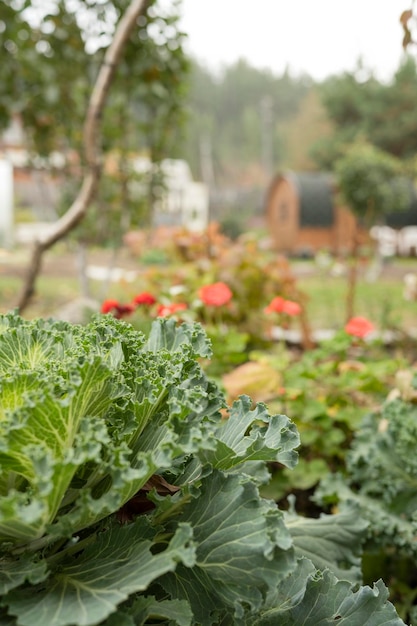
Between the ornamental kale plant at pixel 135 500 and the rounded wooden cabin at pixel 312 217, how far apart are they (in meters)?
19.7

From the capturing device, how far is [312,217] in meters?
20.7

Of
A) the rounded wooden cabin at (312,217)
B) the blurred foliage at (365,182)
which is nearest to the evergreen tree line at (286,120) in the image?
the rounded wooden cabin at (312,217)

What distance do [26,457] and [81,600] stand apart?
0.17m

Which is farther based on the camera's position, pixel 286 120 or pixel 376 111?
pixel 286 120

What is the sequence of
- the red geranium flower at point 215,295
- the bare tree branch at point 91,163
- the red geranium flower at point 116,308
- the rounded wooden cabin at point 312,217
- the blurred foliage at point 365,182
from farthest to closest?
the rounded wooden cabin at point 312,217 < the blurred foliage at point 365,182 < the bare tree branch at point 91,163 < the red geranium flower at point 215,295 < the red geranium flower at point 116,308

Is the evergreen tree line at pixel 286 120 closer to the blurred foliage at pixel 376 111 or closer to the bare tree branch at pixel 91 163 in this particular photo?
the blurred foliage at pixel 376 111

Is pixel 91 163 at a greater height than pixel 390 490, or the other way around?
pixel 91 163

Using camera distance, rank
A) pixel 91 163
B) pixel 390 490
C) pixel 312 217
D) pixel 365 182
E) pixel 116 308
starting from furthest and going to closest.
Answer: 1. pixel 312 217
2. pixel 365 182
3. pixel 91 163
4. pixel 116 308
5. pixel 390 490

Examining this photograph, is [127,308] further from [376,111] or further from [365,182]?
[376,111]

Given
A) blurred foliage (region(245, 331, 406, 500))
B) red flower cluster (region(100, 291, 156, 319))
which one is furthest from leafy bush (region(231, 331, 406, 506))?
red flower cluster (region(100, 291, 156, 319))

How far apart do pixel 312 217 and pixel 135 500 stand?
20.5 m

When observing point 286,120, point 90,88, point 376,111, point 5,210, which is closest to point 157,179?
point 90,88

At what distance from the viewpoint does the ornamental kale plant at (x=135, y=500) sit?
688 millimetres

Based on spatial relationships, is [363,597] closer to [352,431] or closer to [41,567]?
[41,567]
